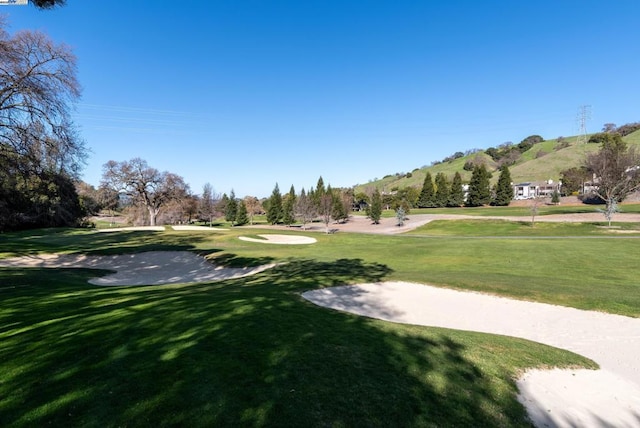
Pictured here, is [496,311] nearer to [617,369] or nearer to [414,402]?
[617,369]

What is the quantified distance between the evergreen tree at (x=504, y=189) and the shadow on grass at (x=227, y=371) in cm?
8771

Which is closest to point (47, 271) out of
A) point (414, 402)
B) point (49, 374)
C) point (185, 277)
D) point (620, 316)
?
point (185, 277)

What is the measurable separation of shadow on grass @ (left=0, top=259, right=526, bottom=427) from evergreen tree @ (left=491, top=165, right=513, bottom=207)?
87713 millimetres

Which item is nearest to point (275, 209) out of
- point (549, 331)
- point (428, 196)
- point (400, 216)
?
point (400, 216)

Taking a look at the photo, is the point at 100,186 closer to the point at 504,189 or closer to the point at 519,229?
the point at 519,229

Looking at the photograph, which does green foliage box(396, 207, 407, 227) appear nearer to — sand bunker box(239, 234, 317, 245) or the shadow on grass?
sand bunker box(239, 234, 317, 245)

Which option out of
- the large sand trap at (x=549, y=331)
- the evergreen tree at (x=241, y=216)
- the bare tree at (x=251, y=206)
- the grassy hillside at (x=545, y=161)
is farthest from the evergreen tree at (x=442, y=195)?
the large sand trap at (x=549, y=331)

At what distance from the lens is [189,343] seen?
568cm

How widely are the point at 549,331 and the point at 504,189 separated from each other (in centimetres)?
8454

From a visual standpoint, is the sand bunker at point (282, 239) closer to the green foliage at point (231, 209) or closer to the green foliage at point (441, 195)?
the green foliage at point (231, 209)

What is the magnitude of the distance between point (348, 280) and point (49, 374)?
11.8 meters

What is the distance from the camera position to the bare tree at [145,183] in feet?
189

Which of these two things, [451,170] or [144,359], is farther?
[451,170]

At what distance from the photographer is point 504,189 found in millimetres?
83250
